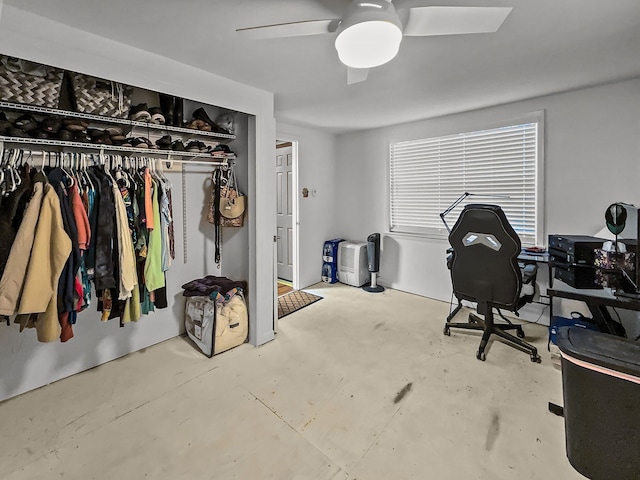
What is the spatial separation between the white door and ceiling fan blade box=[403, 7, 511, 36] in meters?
3.06

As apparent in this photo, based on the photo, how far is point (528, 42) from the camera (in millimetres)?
1907

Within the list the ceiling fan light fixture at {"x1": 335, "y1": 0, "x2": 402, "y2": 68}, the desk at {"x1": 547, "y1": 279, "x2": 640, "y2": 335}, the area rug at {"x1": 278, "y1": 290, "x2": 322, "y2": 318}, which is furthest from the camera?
the area rug at {"x1": 278, "y1": 290, "x2": 322, "y2": 318}

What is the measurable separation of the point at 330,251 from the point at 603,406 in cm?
341

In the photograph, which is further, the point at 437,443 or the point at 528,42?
the point at 528,42

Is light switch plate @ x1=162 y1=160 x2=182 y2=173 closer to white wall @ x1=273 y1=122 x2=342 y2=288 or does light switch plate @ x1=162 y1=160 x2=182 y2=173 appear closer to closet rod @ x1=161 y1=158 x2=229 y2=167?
closet rod @ x1=161 y1=158 x2=229 y2=167

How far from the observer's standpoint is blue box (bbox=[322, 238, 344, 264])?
15.0 feet

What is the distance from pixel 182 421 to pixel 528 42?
122 inches

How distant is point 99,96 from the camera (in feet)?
6.77

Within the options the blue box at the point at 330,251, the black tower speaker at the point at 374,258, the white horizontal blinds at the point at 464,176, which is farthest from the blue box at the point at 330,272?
the white horizontal blinds at the point at 464,176

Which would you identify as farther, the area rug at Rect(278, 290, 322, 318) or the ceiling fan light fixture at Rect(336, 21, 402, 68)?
the area rug at Rect(278, 290, 322, 318)

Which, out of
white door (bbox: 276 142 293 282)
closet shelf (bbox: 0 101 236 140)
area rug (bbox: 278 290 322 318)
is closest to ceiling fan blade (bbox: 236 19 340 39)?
closet shelf (bbox: 0 101 236 140)

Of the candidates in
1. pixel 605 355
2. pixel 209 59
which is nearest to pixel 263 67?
pixel 209 59

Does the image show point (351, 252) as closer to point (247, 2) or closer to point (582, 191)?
point (582, 191)

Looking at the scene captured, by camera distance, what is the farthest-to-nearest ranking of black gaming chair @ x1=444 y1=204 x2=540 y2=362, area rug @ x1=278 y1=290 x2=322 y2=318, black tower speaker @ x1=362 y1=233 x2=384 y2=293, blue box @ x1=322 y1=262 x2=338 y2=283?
blue box @ x1=322 y1=262 x2=338 y2=283
black tower speaker @ x1=362 y1=233 x2=384 y2=293
area rug @ x1=278 y1=290 x2=322 y2=318
black gaming chair @ x1=444 y1=204 x2=540 y2=362
